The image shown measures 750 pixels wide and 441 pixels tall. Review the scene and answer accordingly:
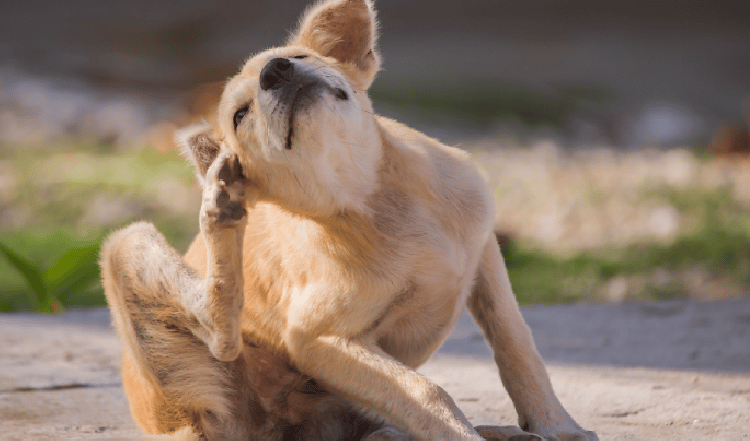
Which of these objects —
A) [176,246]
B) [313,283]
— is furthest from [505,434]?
[176,246]

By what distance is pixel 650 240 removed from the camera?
21.2 feet

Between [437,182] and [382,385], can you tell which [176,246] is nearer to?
[437,182]

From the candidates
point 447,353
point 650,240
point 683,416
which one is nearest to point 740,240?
point 650,240

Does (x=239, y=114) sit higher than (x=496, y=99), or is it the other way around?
(x=496, y=99)

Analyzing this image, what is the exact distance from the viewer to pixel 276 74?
2.29 metres

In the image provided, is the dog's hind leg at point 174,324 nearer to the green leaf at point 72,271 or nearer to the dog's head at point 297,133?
the dog's head at point 297,133

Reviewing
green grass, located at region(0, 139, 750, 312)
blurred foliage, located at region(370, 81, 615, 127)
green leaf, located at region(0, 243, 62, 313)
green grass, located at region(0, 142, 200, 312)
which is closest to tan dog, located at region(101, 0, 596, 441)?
green grass, located at region(0, 139, 750, 312)

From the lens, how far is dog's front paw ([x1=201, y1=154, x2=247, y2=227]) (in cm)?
217

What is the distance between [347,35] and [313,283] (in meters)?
1.01

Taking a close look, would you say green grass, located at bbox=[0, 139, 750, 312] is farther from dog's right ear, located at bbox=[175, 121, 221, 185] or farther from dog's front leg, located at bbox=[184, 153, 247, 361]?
dog's front leg, located at bbox=[184, 153, 247, 361]

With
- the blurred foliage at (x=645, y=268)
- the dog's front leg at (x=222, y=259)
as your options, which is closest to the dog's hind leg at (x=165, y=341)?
→ the dog's front leg at (x=222, y=259)

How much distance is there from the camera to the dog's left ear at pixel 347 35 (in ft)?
9.00

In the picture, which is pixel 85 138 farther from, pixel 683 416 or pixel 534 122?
pixel 683 416

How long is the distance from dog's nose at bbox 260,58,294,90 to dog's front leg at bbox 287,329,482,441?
806mm
